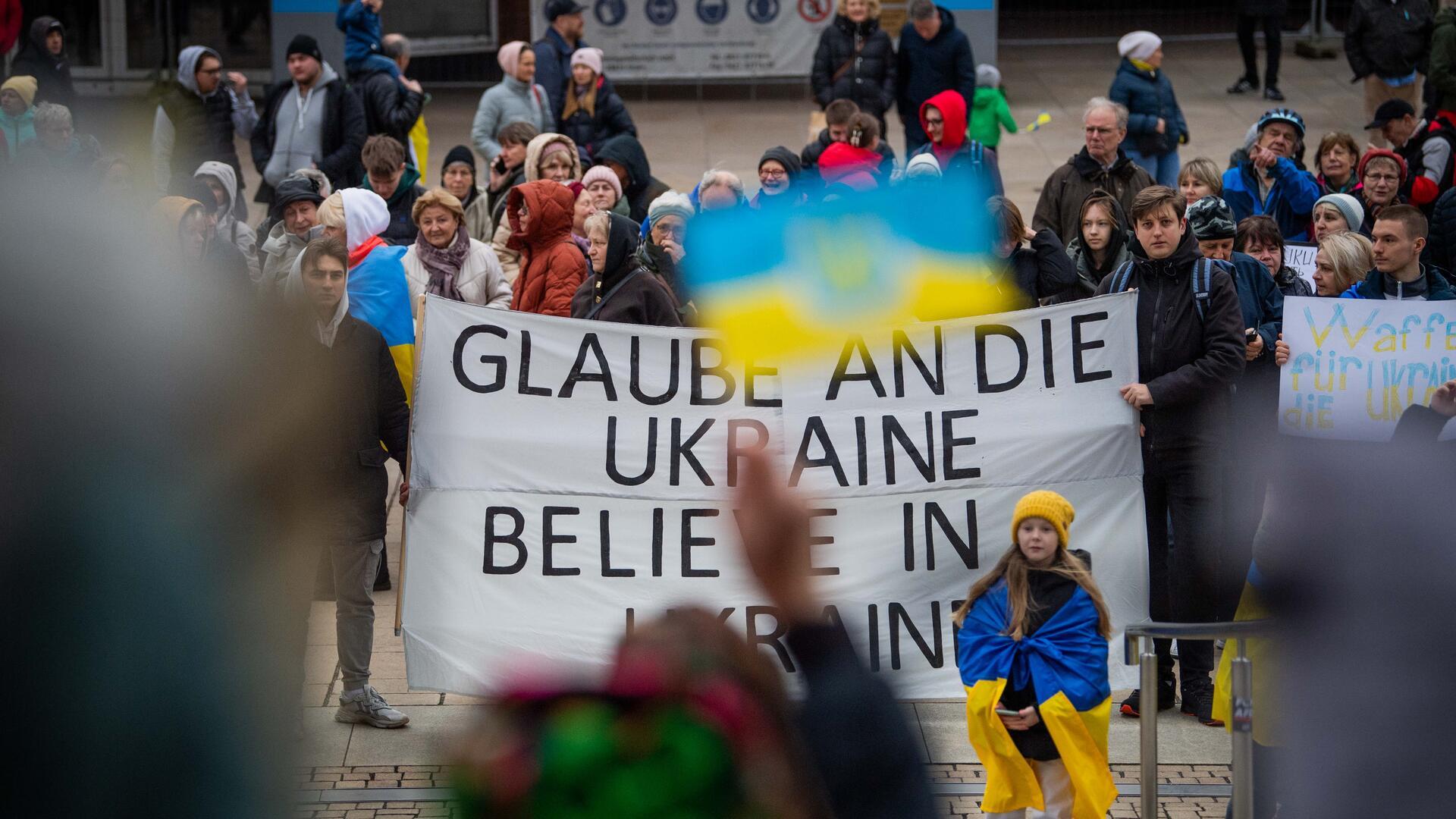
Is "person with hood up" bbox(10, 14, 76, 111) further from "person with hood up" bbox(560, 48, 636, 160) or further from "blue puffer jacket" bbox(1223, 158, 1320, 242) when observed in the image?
"blue puffer jacket" bbox(1223, 158, 1320, 242)

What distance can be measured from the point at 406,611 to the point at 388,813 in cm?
77

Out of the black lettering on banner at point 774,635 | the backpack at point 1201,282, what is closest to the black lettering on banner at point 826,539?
the black lettering on banner at point 774,635

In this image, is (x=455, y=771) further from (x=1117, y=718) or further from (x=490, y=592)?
(x=1117, y=718)

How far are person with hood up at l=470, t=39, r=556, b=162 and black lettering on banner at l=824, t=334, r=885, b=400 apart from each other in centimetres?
556

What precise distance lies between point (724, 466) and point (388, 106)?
566 cm

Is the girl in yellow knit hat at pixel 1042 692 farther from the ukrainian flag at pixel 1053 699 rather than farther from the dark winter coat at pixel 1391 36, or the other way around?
the dark winter coat at pixel 1391 36

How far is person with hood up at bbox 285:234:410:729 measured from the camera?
214 inches

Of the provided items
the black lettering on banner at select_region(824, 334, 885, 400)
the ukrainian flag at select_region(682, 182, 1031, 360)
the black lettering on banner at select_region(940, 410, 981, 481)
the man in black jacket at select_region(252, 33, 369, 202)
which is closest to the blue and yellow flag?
the black lettering on banner at select_region(824, 334, 885, 400)

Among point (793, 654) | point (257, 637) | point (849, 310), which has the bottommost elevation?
point (793, 654)

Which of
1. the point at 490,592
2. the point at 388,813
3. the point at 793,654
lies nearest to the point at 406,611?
the point at 490,592

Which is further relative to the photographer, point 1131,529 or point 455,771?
point 1131,529

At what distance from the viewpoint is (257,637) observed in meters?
1.40

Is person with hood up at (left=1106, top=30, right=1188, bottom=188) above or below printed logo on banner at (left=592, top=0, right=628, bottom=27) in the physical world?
below

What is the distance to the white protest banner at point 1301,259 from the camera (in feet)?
24.9
